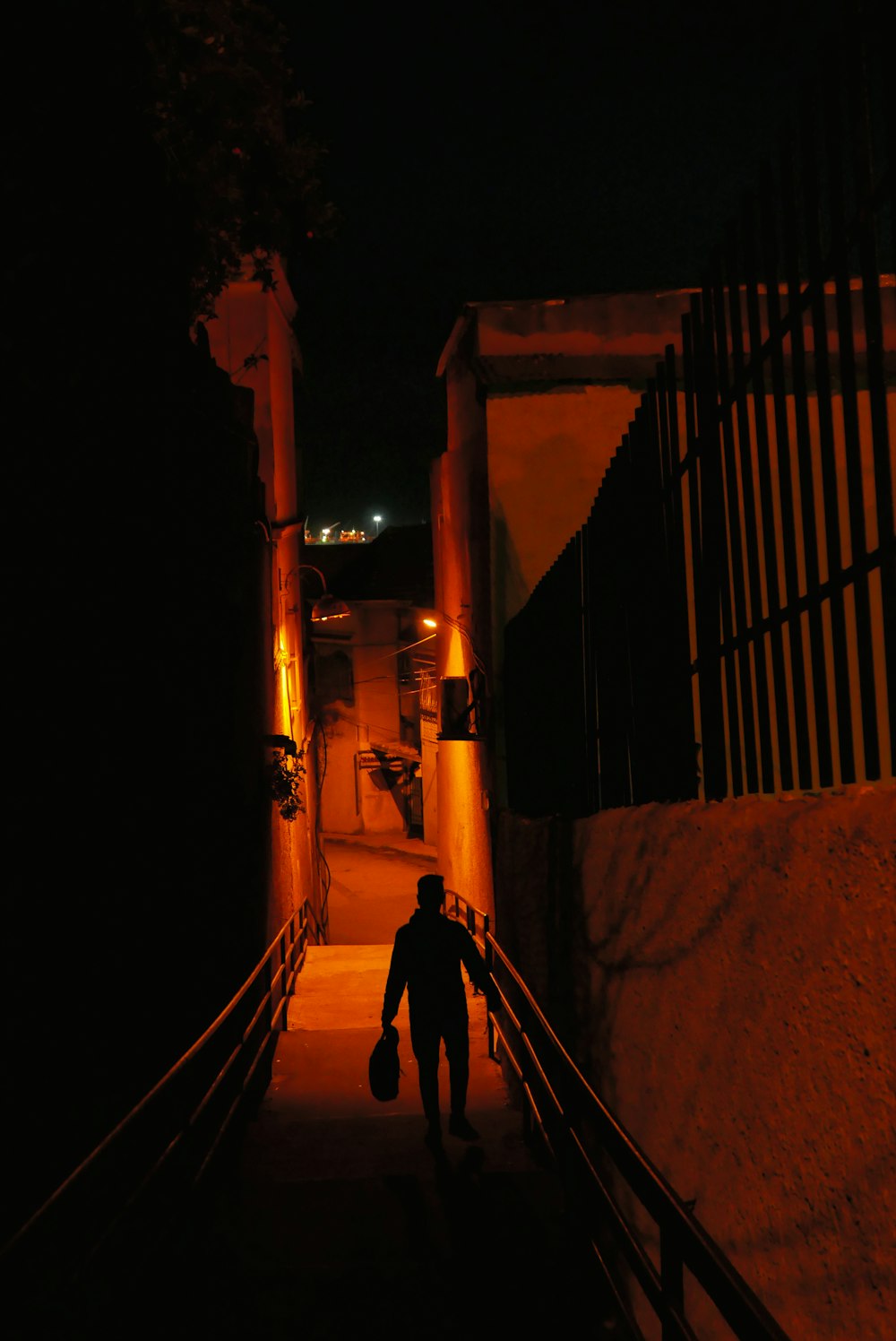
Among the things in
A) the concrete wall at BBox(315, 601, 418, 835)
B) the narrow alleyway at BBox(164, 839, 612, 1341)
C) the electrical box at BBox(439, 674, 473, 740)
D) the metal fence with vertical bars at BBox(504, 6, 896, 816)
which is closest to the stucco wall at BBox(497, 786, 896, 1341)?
the metal fence with vertical bars at BBox(504, 6, 896, 816)

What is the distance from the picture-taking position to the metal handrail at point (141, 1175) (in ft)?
12.3

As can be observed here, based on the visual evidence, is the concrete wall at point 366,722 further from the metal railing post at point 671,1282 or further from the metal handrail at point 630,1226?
the metal railing post at point 671,1282

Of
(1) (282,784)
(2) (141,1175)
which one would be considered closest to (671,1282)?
(2) (141,1175)

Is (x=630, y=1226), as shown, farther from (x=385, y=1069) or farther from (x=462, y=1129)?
(x=462, y=1129)

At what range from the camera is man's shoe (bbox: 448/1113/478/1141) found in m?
7.33

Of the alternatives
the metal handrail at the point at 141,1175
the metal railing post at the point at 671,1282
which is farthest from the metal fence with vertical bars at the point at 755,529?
the metal handrail at the point at 141,1175

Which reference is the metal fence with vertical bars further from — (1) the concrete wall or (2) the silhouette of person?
(1) the concrete wall

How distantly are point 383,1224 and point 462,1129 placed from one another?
1692 millimetres

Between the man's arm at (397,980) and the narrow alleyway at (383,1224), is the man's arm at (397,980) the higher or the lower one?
the higher one

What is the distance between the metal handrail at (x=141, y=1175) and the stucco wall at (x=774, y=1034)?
2.05 metres

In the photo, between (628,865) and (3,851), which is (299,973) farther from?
(3,851)

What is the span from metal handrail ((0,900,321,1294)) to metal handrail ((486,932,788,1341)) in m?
1.69

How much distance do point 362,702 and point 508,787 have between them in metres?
34.7

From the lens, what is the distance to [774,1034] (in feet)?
11.2
